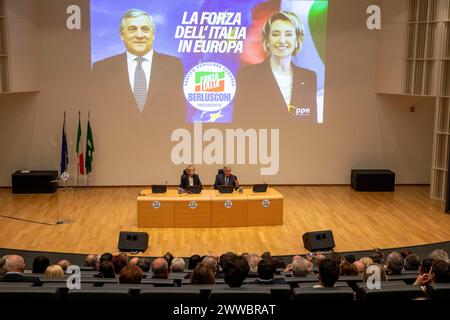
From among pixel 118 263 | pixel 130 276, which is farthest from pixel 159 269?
pixel 118 263

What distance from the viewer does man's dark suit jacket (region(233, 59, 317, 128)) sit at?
1424 cm

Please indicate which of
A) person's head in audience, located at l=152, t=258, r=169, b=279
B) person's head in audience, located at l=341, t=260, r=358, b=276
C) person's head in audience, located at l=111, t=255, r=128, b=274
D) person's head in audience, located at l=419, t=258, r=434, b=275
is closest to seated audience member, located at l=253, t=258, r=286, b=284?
person's head in audience, located at l=152, t=258, r=169, b=279

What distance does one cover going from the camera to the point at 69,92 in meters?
14.0

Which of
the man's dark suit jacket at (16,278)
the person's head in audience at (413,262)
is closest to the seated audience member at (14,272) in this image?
the man's dark suit jacket at (16,278)

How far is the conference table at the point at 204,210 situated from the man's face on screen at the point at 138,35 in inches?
169

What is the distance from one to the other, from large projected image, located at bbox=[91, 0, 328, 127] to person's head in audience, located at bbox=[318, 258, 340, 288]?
960cm

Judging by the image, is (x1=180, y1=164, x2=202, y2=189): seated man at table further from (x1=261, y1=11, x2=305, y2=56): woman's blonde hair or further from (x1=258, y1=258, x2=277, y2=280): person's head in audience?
Answer: (x1=258, y1=258, x2=277, y2=280): person's head in audience

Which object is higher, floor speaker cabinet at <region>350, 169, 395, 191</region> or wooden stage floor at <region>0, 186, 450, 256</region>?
floor speaker cabinet at <region>350, 169, 395, 191</region>

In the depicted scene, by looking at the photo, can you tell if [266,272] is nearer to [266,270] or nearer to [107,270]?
[266,270]

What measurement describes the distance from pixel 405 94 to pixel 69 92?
7.82m

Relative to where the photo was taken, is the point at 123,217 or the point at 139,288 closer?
the point at 139,288

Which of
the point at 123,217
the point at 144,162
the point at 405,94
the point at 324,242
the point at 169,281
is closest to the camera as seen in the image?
the point at 169,281
